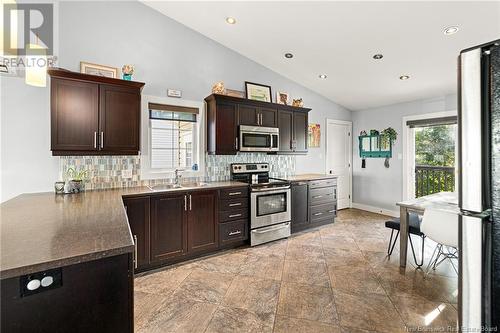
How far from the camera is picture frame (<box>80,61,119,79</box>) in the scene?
288 centimetres

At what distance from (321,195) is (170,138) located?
2.93 metres

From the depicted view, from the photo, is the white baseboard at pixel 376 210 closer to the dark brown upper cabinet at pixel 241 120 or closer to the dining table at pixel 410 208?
the dining table at pixel 410 208

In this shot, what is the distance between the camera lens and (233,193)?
3.42 meters

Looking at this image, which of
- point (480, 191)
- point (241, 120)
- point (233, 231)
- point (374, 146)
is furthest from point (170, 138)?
point (374, 146)

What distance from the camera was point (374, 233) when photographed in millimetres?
4133

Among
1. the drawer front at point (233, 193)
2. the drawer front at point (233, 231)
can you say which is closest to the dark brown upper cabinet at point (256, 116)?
the drawer front at point (233, 193)

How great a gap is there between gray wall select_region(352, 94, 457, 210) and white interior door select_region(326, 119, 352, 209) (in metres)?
0.17

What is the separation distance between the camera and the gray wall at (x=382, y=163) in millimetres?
4875

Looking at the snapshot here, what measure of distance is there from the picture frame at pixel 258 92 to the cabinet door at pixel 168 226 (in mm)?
2266

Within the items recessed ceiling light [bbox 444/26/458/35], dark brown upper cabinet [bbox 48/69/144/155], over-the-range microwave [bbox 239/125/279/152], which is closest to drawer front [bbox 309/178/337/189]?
over-the-range microwave [bbox 239/125/279/152]

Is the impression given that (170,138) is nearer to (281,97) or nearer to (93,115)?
(93,115)

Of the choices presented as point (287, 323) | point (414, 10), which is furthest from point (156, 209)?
point (414, 10)

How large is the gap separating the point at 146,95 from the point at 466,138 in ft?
11.4

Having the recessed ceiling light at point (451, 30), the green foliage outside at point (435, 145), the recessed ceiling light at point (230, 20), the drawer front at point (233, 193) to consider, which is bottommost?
the drawer front at point (233, 193)
